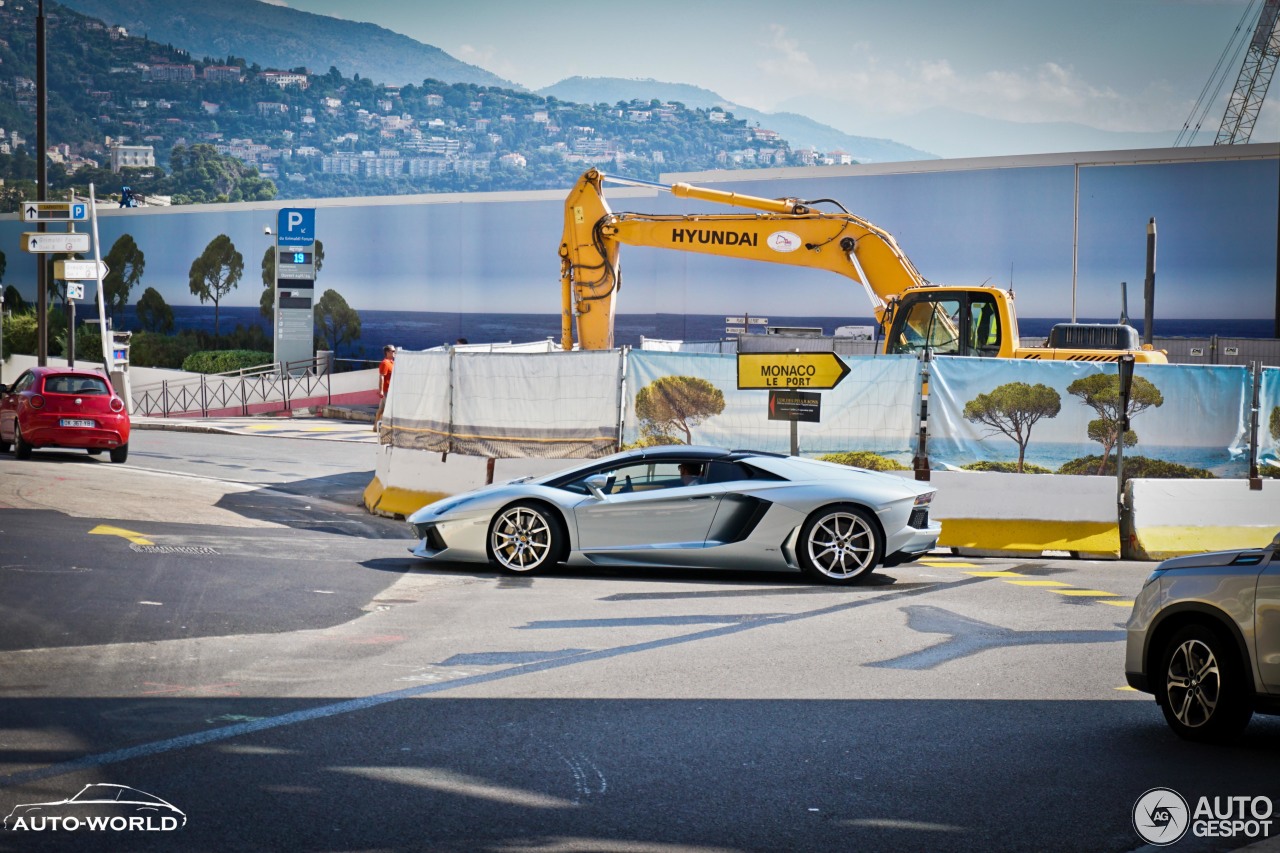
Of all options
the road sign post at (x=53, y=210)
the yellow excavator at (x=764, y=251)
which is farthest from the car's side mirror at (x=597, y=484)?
the road sign post at (x=53, y=210)

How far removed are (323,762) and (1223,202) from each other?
40.1m

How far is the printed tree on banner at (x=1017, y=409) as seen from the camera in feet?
49.6

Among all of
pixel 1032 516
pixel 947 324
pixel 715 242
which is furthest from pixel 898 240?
pixel 1032 516

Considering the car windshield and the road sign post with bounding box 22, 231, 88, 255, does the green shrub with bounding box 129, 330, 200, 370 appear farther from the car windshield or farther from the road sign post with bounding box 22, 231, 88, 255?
the car windshield

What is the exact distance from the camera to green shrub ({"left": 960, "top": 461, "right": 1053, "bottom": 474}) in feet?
49.3

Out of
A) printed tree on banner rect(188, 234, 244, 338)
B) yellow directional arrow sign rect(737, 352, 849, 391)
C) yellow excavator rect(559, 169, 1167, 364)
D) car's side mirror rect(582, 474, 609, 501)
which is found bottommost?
car's side mirror rect(582, 474, 609, 501)

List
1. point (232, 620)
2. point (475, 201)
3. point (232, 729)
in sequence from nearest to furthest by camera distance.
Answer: point (232, 729) < point (232, 620) < point (475, 201)

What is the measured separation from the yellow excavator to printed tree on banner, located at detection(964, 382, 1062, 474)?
4.24m

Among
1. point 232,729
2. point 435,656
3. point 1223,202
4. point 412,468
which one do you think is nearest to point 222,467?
point 412,468

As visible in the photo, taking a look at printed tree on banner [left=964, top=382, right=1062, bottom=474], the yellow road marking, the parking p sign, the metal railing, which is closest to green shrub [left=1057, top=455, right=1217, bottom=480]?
printed tree on banner [left=964, top=382, right=1062, bottom=474]

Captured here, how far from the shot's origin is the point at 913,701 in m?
7.55

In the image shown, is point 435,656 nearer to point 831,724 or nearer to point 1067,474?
point 831,724

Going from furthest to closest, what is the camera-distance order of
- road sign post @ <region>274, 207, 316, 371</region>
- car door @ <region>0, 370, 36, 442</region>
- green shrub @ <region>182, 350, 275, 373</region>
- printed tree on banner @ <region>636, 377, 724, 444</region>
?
green shrub @ <region>182, 350, 275, 373</region>, road sign post @ <region>274, 207, 316, 371</region>, car door @ <region>0, 370, 36, 442</region>, printed tree on banner @ <region>636, 377, 724, 444</region>

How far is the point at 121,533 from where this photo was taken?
13664 mm
